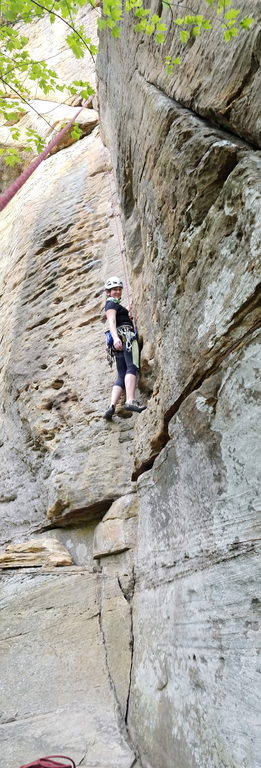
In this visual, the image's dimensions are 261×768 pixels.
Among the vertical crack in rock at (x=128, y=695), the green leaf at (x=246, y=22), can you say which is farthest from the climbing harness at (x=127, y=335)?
the green leaf at (x=246, y=22)

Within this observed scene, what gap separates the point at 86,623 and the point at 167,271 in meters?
2.75

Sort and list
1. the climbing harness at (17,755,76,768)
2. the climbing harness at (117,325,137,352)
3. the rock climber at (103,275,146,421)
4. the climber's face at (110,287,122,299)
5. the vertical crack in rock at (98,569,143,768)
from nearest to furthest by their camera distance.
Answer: the climbing harness at (17,755,76,768) < the vertical crack in rock at (98,569,143,768) < the rock climber at (103,275,146,421) < the climbing harness at (117,325,137,352) < the climber's face at (110,287,122,299)

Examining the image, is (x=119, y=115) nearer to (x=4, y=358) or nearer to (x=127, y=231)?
(x=127, y=231)

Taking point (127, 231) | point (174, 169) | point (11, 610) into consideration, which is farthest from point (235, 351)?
point (127, 231)

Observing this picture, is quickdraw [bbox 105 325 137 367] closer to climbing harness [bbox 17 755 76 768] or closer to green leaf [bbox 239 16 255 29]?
green leaf [bbox 239 16 255 29]

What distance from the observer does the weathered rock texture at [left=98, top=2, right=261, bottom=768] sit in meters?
2.41

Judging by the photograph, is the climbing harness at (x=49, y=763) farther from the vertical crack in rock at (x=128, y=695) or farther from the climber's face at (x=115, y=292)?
the climber's face at (x=115, y=292)

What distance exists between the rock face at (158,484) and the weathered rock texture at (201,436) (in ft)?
0.04

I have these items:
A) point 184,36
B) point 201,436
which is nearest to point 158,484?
point 201,436

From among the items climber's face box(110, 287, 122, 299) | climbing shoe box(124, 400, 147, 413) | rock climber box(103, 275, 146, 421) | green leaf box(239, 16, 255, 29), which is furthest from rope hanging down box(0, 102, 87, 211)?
green leaf box(239, 16, 255, 29)

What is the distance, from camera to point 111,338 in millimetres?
5285

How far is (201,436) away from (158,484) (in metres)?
0.81

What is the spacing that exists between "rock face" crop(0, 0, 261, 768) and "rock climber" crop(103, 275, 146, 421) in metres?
0.13

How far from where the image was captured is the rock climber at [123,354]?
4.85 m
